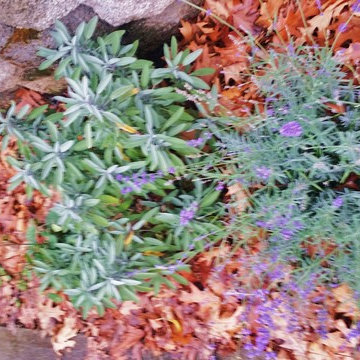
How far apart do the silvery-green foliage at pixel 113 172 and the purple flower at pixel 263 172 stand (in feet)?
0.95

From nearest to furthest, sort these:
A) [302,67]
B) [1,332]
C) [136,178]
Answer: [302,67]
[136,178]
[1,332]

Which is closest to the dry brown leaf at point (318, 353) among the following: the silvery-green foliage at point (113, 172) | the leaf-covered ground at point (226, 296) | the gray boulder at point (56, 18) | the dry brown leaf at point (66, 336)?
the leaf-covered ground at point (226, 296)

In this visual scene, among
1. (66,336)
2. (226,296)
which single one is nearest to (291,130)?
(226,296)

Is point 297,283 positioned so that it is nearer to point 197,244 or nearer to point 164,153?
point 197,244

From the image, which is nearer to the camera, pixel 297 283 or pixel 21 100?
pixel 297 283

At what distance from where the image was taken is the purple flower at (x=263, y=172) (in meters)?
2.00

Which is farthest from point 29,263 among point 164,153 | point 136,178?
point 164,153

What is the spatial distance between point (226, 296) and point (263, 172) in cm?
83

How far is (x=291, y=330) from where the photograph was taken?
231 centimetres

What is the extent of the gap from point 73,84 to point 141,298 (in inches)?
50.6

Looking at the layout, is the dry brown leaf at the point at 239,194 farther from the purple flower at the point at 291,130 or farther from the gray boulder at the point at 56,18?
the gray boulder at the point at 56,18

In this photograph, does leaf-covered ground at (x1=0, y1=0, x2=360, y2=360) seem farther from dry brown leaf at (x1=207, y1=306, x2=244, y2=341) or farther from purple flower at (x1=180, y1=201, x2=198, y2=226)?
purple flower at (x1=180, y1=201, x2=198, y2=226)

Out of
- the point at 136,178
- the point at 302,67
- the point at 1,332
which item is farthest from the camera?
the point at 1,332

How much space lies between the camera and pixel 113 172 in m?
2.26
